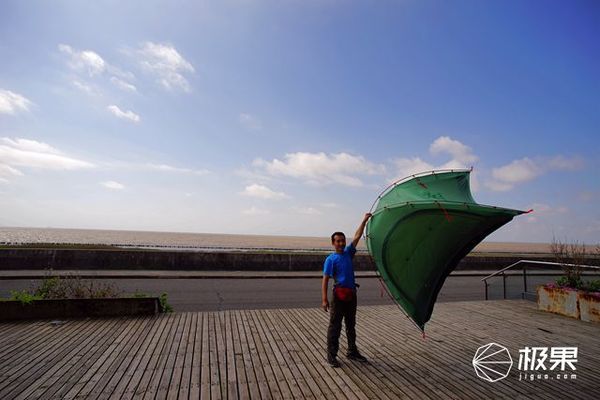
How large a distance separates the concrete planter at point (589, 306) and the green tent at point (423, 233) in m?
7.14

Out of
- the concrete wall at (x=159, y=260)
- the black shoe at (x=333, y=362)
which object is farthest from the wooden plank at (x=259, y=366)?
the concrete wall at (x=159, y=260)

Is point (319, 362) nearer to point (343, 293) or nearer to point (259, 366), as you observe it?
point (259, 366)

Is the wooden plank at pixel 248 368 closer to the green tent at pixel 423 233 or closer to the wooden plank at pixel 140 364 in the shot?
the wooden plank at pixel 140 364

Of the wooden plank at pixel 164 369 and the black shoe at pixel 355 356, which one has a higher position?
the black shoe at pixel 355 356

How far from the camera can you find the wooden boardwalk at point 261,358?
4453 mm

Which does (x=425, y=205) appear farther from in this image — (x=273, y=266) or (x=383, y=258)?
(x=273, y=266)

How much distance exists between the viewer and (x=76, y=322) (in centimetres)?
746

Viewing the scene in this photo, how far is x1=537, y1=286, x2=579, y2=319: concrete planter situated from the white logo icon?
14.2ft

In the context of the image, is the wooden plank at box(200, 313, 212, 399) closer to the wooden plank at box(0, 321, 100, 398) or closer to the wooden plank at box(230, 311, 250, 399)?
the wooden plank at box(230, 311, 250, 399)

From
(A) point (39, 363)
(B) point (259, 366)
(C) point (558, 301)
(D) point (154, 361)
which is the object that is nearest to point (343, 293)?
(B) point (259, 366)

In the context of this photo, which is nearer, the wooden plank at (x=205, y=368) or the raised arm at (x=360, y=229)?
the wooden plank at (x=205, y=368)

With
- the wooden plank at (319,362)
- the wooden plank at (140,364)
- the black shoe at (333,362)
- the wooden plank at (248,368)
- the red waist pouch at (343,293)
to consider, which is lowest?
the wooden plank at (140,364)

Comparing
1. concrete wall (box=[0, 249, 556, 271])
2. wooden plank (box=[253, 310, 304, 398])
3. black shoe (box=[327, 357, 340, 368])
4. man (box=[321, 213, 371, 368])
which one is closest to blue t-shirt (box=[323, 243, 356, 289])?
man (box=[321, 213, 371, 368])

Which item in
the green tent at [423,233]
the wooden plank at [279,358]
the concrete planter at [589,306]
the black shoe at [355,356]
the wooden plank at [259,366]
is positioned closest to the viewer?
the green tent at [423,233]
